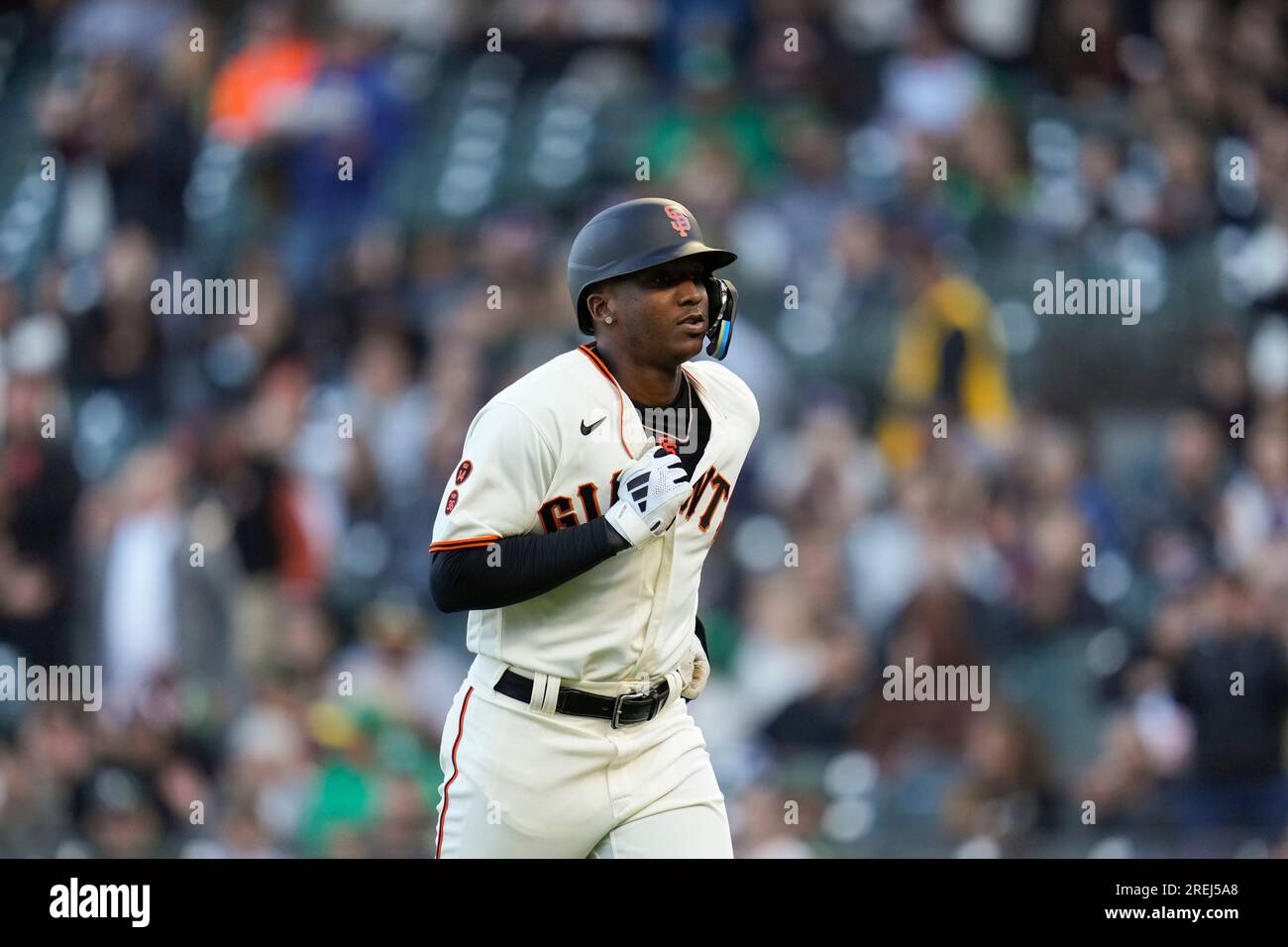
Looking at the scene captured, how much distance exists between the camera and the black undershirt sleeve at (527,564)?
9.91 ft

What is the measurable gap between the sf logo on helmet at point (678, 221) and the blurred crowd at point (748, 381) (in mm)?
2746

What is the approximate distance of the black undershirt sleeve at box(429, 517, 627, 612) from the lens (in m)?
3.02

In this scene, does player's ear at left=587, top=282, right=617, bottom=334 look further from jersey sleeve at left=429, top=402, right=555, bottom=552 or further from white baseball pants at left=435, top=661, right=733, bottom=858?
white baseball pants at left=435, top=661, right=733, bottom=858

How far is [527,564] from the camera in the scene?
303cm

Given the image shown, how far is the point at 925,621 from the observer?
19.2 feet

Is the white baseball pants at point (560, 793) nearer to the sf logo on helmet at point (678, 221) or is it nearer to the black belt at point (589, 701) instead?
the black belt at point (589, 701)

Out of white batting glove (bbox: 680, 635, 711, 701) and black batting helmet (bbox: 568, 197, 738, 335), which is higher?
black batting helmet (bbox: 568, 197, 738, 335)

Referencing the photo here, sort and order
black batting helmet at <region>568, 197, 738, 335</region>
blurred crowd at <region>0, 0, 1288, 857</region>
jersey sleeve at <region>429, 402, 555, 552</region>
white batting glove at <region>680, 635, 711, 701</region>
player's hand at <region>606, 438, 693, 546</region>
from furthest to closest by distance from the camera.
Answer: blurred crowd at <region>0, 0, 1288, 857</region> < white batting glove at <region>680, 635, 711, 701</region> < black batting helmet at <region>568, 197, 738, 335</region> < jersey sleeve at <region>429, 402, 555, 552</region> < player's hand at <region>606, 438, 693, 546</region>

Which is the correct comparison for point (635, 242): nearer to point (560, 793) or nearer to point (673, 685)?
point (673, 685)

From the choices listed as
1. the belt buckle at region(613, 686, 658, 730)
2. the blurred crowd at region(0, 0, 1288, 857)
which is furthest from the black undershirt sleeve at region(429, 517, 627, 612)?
the blurred crowd at region(0, 0, 1288, 857)

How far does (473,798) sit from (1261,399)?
4.02 meters

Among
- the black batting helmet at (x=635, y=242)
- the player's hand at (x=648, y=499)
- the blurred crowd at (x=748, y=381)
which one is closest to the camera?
the player's hand at (x=648, y=499)

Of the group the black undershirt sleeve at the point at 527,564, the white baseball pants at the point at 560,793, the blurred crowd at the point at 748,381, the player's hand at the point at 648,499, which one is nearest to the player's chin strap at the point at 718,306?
the player's hand at the point at 648,499

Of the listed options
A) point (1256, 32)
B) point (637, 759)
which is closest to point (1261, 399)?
point (1256, 32)
